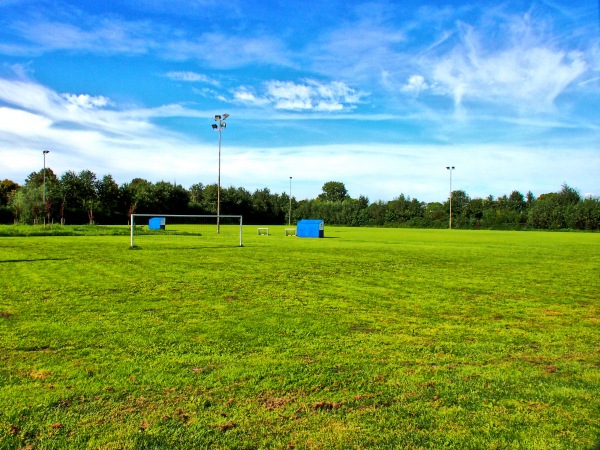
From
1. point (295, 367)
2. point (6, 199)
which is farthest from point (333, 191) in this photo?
point (295, 367)

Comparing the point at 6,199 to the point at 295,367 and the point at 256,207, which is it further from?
the point at 295,367

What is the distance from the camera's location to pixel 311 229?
119 feet

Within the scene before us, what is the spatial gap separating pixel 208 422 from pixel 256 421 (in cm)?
38

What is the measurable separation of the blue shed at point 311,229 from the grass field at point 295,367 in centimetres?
2623

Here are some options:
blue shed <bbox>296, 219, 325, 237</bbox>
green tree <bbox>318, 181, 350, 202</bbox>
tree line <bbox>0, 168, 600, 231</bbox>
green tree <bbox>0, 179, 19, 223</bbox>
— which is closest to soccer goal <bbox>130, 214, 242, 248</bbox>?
blue shed <bbox>296, 219, 325, 237</bbox>

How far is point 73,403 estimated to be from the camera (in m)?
3.71

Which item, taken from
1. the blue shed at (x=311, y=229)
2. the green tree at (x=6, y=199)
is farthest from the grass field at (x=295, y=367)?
the green tree at (x=6, y=199)

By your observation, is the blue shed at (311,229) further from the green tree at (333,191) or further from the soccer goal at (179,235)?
the green tree at (333,191)

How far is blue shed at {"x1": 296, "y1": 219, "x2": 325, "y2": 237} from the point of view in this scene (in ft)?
118

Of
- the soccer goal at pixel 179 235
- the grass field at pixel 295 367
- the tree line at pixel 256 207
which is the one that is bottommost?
the grass field at pixel 295 367

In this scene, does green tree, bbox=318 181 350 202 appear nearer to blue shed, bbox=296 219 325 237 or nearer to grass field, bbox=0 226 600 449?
blue shed, bbox=296 219 325 237

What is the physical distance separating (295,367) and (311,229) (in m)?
31.8

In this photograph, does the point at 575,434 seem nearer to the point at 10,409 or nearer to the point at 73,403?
the point at 73,403

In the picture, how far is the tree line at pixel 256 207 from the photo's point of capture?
65000 mm
